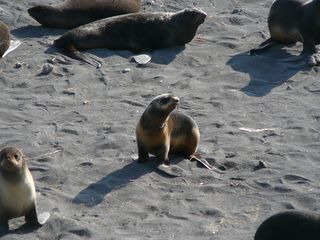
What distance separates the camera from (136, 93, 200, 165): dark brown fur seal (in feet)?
22.5

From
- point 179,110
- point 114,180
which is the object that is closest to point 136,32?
point 179,110

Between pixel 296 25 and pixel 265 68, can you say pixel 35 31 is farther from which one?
pixel 296 25

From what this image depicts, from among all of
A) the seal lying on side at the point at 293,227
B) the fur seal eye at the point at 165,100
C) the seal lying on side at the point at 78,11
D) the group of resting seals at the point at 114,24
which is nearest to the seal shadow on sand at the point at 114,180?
the fur seal eye at the point at 165,100

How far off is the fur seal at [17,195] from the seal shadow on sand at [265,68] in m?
3.46

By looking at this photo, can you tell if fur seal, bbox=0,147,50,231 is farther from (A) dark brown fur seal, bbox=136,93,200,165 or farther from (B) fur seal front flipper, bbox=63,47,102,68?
(B) fur seal front flipper, bbox=63,47,102,68

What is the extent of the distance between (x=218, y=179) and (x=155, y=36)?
397 centimetres

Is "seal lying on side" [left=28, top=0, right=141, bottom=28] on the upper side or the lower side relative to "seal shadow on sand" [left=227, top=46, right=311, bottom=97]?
lower

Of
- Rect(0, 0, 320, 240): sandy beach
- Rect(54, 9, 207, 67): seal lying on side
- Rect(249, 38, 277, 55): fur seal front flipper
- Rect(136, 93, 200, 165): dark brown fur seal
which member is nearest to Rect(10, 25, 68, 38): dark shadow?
Rect(0, 0, 320, 240): sandy beach

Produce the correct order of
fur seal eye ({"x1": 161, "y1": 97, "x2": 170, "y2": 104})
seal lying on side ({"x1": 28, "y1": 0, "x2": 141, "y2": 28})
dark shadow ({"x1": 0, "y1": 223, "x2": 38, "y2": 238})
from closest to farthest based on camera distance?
1. dark shadow ({"x1": 0, "y1": 223, "x2": 38, "y2": 238})
2. fur seal eye ({"x1": 161, "y1": 97, "x2": 170, "y2": 104})
3. seal lying on side ({"x1": 28, "y1": 0, "x2": 141, "y2": 28})

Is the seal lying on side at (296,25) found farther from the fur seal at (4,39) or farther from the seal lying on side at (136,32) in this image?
the fur seal at (4,39)

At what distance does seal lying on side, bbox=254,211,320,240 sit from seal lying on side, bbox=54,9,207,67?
494 cm

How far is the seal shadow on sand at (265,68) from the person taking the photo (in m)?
9.02

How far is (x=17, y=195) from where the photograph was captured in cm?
580

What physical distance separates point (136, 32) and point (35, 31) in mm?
1151
